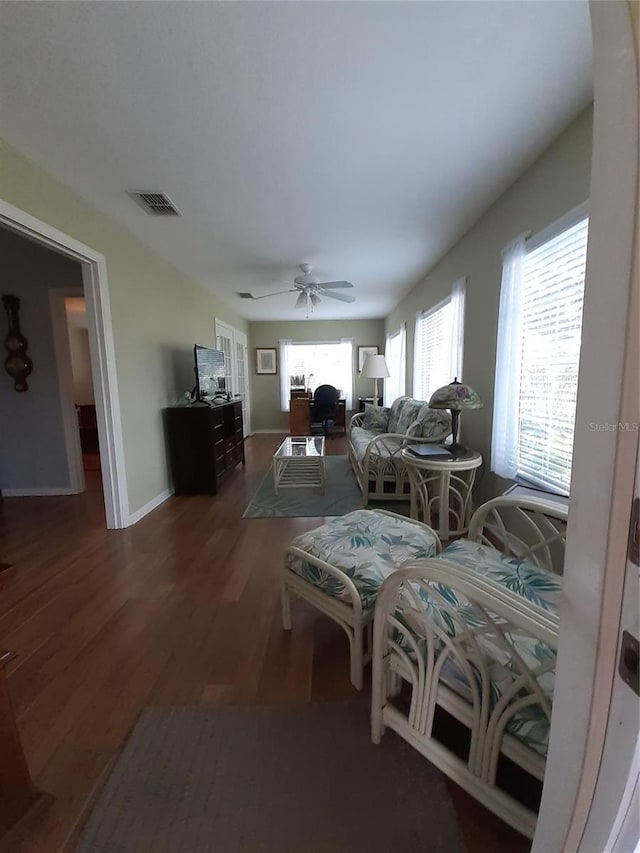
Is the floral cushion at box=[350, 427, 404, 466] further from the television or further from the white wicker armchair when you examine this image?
the white wicker armchair

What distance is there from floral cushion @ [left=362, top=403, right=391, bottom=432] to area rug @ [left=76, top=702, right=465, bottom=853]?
11.3 feet

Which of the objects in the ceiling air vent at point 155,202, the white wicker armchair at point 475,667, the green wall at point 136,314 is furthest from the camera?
the ceiling air vent at point 155,202

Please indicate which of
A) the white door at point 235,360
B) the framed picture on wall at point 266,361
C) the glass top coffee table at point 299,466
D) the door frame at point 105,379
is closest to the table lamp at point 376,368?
the glass top coffee table at point 299,466

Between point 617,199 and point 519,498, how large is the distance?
48.2 inches

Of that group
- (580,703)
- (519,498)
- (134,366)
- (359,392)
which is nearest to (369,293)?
(359,392)

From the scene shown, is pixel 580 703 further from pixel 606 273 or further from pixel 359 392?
pixel 359 392

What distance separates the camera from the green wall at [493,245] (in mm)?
1673

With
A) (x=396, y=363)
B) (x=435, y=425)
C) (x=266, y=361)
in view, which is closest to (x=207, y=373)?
(x=435, y=425)

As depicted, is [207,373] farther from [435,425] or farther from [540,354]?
[540,354]

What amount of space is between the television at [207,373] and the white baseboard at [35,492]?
5.27ft

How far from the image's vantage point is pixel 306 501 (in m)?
3.25

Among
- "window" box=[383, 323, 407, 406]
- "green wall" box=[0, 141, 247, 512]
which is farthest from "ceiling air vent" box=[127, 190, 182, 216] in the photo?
"window" box=[383, 323, 407, 406]

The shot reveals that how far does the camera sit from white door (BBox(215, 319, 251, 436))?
534cm

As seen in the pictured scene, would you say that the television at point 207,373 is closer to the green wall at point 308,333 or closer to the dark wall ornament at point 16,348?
the dark wall ornament at point 16,348
